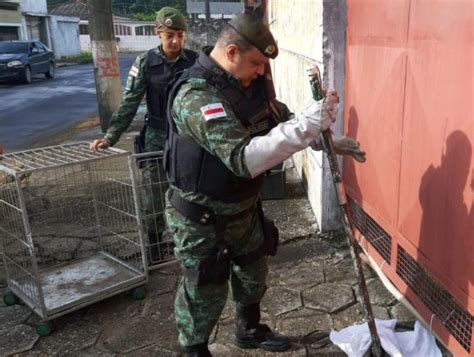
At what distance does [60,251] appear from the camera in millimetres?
4172

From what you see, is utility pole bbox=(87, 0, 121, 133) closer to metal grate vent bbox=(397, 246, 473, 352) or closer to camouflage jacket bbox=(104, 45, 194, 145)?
camouflage jacket bbox=(104, 45, 194, 145)

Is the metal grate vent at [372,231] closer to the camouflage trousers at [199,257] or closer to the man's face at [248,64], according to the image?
the camouflage trousers at [199,257]

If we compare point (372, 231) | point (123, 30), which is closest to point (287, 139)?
point (372, 231)

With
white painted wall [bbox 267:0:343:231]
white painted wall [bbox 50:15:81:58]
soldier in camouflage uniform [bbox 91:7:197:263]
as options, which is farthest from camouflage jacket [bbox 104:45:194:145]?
white painted wall [bbox 50:15:81:58]

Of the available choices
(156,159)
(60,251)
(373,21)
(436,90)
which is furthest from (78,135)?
(436,90)

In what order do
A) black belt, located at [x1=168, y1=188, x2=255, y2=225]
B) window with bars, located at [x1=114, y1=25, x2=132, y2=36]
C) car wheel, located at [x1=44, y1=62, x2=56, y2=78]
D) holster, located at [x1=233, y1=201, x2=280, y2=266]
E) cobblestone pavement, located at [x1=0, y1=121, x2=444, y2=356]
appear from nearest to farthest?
black belt, located at [x1=168, y1=188, x2=255, y2=225] → holster, located at [x1=233, y1=201, x2=280, y2=266] → cobblestone pavement, located at [x1=0, y1=121, x2=444, y2=356] → car wheel, located at [x1=44, y1=62, x2=56, y2=78] → window with bars, located at [x1=114, y1=25, x2=132, y2=36]

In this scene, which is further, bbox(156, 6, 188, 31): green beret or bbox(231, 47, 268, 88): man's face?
bbox(156, 6, 188, 31): green beret

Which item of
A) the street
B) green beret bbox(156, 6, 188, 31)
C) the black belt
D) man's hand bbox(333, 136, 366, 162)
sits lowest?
the street

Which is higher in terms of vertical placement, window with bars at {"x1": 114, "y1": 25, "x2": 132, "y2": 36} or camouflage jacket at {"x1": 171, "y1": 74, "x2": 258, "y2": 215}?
window with bars at {"x1": 114, "y1": 25, "x2": 132, "y2": 36}

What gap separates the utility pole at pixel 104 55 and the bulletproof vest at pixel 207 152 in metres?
6.73

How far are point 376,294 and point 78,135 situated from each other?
24.1 feet

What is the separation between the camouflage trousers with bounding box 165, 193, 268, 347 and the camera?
2.39m

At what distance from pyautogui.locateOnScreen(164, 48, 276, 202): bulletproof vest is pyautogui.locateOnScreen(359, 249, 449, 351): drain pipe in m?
1.26

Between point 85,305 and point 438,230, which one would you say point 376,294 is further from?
point 85,305
